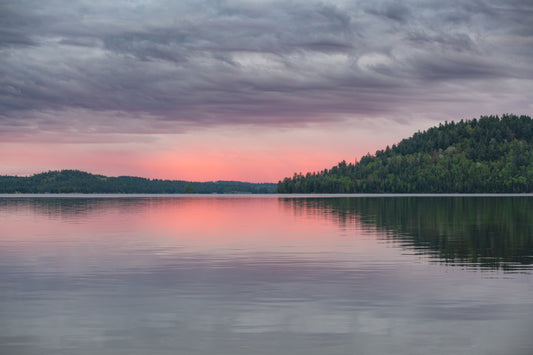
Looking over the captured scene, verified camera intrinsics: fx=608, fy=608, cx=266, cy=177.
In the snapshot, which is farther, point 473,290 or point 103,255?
point 103,255

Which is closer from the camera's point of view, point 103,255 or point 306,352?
point 306,352

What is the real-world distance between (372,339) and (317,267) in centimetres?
1710

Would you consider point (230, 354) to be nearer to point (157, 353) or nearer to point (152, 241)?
point (157, 353)

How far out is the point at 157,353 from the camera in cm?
1877

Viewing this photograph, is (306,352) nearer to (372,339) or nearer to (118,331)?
(372,339)

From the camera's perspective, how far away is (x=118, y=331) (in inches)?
838

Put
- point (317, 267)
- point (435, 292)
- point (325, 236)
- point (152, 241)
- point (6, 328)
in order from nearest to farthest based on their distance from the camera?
point (6, 328) → point (435, 292) → point (317, 267) → point (152, 241) → point (325, 236)

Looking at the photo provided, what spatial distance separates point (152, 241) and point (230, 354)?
124ft

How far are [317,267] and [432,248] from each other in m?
13.9

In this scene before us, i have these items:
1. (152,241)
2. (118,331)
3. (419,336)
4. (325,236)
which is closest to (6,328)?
(118,331)

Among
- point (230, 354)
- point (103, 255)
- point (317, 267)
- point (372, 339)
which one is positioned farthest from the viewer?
point (103, 255)

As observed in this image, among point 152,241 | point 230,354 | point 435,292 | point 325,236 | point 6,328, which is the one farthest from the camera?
point 325,236

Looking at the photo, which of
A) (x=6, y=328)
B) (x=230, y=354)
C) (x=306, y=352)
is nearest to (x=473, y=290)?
(x=306, y=352)

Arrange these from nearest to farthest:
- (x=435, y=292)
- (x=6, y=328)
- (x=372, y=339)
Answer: (x=372, y=339)
(x=6, y=328)
(x=435, y=292)
